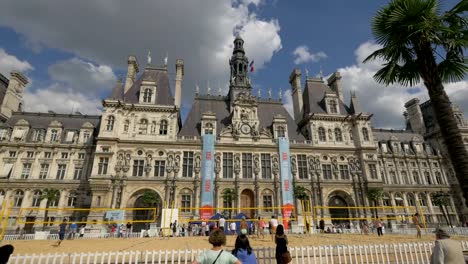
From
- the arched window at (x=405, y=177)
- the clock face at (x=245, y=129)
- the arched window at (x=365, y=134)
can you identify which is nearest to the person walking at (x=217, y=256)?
the clock face at (x=245, y=129)

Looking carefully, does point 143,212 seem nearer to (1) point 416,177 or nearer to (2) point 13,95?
(2) point 13,95

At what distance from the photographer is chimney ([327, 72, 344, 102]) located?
132 ft

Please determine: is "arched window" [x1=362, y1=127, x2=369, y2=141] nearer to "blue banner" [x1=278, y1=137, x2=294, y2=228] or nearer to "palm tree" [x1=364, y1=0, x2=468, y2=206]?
"blue banner" [x1=278, y1=137, x2=294, y2=228]

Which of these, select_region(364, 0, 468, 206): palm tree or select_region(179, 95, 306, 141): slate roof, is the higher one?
select_region(179, 95, 306, 141): slate roof

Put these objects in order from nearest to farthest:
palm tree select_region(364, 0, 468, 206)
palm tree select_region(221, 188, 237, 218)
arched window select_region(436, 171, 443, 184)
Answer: palm tree select_region(364, 0, 468, 206) < palm tree select_region(221, 188, 237, 218) < arched window select_region(436, 171, 443, 184)

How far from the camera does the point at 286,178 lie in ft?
100

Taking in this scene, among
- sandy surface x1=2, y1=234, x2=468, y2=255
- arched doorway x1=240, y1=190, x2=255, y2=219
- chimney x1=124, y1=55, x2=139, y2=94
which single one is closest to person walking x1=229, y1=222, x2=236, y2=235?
sandy surface x1=2, y1=234, x2=468, y2=255

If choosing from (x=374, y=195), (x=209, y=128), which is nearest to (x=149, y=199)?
(x=209, y=128)

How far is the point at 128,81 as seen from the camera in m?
35.5

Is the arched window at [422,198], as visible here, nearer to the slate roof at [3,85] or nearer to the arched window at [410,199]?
the arched window at [410,199]

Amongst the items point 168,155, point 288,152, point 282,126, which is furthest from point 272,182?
point 168,155

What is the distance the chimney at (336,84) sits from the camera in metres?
40.2

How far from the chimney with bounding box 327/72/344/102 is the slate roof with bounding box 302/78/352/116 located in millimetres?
1001

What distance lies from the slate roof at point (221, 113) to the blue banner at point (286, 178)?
9.81 feet
